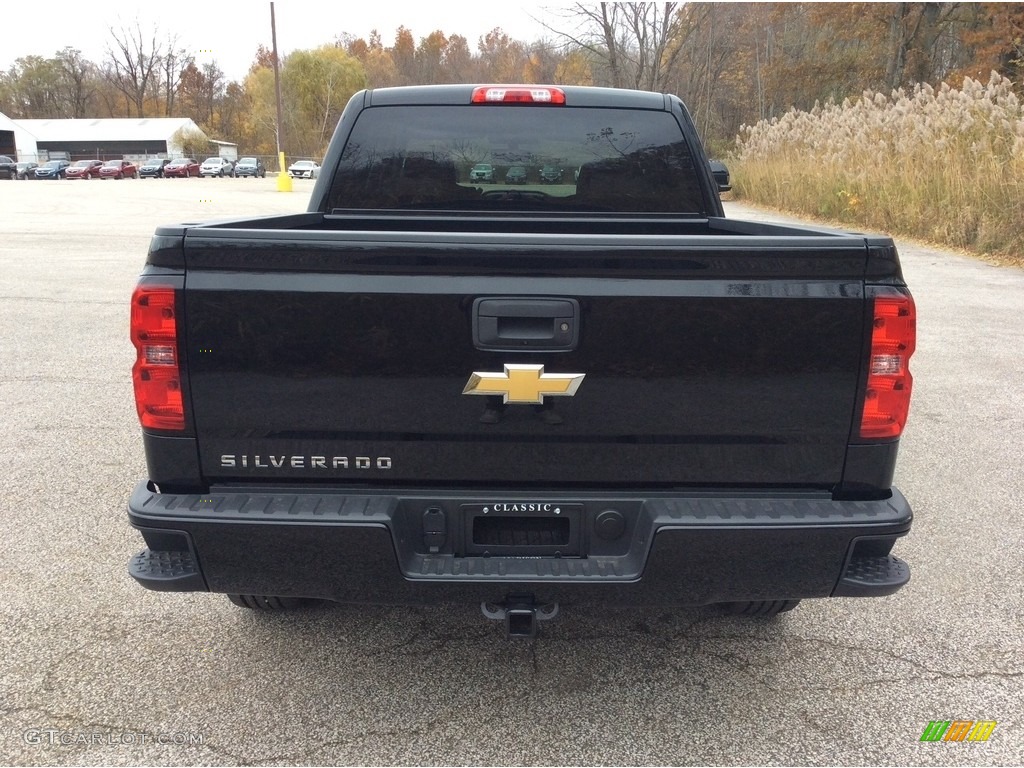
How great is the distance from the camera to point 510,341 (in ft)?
6.83

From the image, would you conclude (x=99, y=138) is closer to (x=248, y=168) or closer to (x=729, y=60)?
(x=248, y=168)

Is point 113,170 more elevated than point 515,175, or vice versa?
point 515,175

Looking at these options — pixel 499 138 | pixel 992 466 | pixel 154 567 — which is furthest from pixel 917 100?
pixel 154 567

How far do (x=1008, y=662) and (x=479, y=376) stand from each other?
229 centimetres

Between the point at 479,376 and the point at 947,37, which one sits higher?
the point at 947,37

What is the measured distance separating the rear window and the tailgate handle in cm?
194

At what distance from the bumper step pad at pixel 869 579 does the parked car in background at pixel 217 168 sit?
66400 millimetres

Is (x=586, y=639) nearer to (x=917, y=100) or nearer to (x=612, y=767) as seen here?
(x=612, y=767)

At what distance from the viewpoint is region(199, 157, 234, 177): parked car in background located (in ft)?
202

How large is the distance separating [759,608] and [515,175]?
2371 millimetres

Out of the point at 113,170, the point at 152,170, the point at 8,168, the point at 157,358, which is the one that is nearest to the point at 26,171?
the point at 8,168

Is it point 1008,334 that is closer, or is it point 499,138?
point 499,138

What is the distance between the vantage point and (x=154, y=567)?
7.59 feet

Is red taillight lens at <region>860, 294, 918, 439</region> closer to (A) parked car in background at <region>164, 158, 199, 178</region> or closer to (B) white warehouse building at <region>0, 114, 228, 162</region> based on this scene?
(A) parked car in background at <region>164, 158, 199, 178</region>
